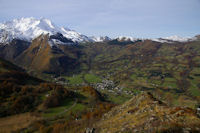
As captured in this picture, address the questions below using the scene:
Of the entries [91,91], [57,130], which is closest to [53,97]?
[57,130]

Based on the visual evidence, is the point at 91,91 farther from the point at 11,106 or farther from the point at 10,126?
the point at 10,126

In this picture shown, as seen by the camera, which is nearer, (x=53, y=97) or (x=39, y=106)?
(x=39, y=106)

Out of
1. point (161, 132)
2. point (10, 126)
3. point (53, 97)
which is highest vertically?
point (161, 132)

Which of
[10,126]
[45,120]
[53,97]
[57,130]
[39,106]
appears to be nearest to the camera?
[57,130]

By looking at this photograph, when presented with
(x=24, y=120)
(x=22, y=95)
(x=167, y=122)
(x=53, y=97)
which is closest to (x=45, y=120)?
(x=24, y=120)

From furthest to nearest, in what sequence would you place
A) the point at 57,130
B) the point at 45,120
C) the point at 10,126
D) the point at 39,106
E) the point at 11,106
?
the point at 39,106 < the point at 11,106 < the point at 45,120 < the point at 10,126 < the point at 57,130

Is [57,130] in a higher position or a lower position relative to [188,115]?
lower
